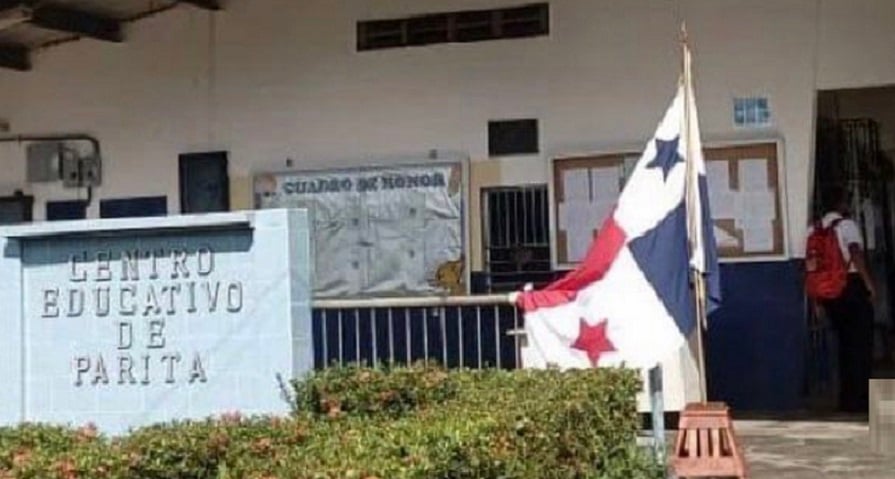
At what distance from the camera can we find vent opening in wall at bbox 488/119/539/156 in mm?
12609

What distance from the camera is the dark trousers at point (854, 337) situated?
11.6 meters

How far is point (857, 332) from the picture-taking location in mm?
11680

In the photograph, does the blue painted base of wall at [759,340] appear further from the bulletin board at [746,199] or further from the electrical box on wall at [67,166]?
the electrical box on wall at [67,166]

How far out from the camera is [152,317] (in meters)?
8.02

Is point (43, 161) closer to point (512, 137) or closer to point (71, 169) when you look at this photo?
point (71, 169)

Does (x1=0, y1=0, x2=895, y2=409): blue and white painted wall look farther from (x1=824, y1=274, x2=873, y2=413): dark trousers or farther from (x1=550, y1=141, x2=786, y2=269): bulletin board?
(x1=824, y1=274, x2=873, y2=413): dark trousers

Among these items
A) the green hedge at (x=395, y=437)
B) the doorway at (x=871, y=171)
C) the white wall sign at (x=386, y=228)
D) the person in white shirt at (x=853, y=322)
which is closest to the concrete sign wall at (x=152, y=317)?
the green hedge at (x=395, y=437)

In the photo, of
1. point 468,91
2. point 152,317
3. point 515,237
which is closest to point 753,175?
point 515,237

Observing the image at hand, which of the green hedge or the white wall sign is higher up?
the white wall sign

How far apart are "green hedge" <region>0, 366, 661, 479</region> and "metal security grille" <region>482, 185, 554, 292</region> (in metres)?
4.99

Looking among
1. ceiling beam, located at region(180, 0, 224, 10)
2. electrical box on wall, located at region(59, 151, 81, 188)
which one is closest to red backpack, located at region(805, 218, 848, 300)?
ceiling beam, located at region(180, 0, 224, 10)

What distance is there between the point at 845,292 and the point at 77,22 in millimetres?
7229

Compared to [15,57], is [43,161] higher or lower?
lower

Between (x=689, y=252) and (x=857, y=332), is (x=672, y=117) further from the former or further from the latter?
(x=857, y=332)
